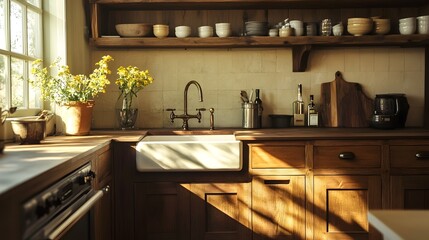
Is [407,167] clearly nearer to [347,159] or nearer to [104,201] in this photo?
[347,159]

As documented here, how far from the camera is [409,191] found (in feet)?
9.20

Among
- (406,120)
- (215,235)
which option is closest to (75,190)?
(215,235)

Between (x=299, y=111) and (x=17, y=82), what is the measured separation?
1.94 m

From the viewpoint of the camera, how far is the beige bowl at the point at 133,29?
3.19m

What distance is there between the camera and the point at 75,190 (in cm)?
179

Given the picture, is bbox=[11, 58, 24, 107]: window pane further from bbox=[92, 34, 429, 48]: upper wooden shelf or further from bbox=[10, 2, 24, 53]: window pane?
bbox=[92, 34, 429, 48]: upper wooden shelf

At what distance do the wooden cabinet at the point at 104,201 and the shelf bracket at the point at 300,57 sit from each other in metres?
1.52

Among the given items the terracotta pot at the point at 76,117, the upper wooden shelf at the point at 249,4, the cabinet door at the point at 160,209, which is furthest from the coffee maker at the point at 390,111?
the terracotta pot at the point at 76,117

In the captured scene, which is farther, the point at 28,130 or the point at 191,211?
the point at 191,211

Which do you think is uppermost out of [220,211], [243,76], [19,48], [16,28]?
[16,28]

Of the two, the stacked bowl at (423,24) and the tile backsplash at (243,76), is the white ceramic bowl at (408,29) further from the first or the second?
the tile backsplash at (243,76)

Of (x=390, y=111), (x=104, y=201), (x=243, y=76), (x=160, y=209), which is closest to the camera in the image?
(x=104, y=201)

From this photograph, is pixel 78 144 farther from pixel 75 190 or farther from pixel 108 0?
pixel 108 0

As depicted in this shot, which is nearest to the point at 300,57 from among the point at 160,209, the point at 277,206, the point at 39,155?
the point at 277,206
